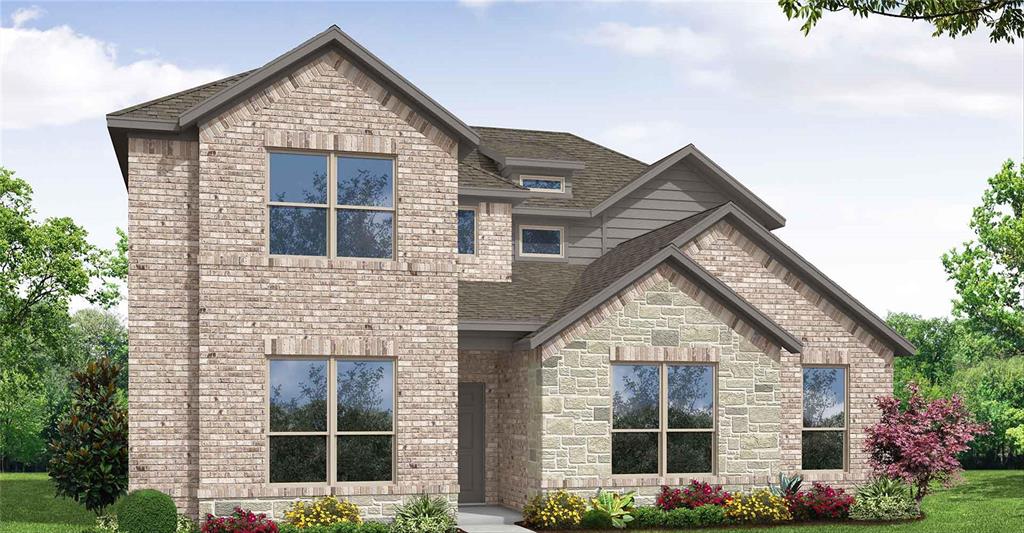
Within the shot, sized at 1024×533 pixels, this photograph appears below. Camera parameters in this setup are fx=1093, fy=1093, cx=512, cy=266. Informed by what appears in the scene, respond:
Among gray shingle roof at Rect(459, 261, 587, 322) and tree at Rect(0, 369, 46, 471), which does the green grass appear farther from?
tree at Rect(0, 369, 46, 471)

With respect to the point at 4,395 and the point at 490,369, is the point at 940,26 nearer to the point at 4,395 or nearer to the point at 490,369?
the point at 490,369

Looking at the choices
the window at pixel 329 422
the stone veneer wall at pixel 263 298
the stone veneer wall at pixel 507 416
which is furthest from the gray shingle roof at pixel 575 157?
the window at pixel 329 422

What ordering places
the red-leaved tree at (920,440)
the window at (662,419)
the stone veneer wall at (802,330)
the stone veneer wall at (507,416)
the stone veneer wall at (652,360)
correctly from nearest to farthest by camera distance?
the stone veneer wall at (652,360) < the window at (662,419) < the stone veneer wall at (507,416) < the red-leaved tree at (920,440) < the stone veneer wall at (802,330)

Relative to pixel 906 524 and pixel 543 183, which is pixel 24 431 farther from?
pixel 906 524

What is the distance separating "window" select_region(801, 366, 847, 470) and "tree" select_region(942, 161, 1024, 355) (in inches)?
600

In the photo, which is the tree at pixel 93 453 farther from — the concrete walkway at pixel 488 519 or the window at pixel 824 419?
the window at pixel 824 419

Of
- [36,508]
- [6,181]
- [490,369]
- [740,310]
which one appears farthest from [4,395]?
[740,310]

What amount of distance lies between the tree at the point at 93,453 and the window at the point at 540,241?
9.34 metres

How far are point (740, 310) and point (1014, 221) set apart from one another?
19.2m

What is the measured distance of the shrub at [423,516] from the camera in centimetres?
1825

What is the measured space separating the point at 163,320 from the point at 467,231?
7.63 metres

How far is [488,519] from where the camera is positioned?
20391mm

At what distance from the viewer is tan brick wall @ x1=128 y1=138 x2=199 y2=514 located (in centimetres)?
1833

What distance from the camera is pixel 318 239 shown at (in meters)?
18.6
